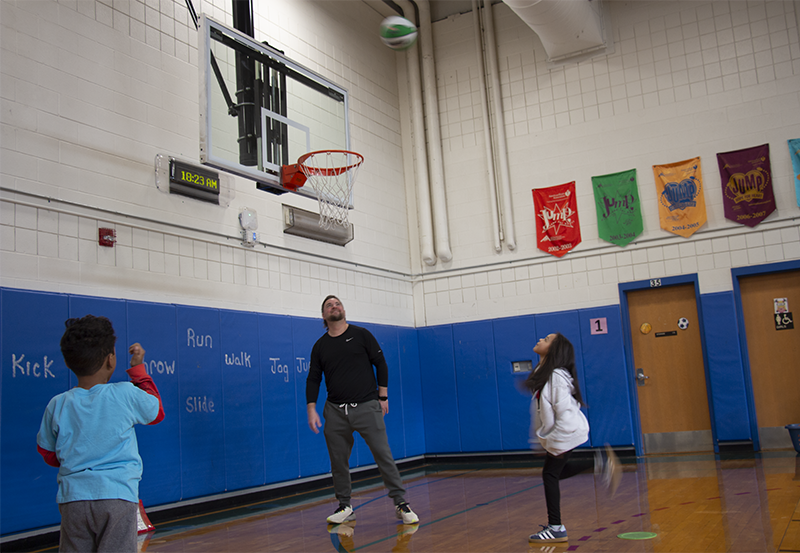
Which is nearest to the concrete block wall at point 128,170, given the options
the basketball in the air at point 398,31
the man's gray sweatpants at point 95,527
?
the basketball in the air at point 398,31

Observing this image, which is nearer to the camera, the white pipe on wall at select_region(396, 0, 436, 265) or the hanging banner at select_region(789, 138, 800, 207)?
the hanging banner at select_region(789, 138, 800, 207)

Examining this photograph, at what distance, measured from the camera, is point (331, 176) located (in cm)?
750

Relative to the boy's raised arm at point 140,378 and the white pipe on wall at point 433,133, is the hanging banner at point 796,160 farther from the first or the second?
the boy's raised arm at point 140,378

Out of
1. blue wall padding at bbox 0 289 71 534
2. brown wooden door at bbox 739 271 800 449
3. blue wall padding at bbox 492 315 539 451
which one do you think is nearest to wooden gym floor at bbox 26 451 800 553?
brown wooden door at bbox 739 271 800 449

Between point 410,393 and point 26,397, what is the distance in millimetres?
6092

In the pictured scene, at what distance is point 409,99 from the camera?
1145 centimetres

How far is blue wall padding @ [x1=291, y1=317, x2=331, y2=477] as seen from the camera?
27.3 feet

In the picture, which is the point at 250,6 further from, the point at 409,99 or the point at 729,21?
the point at 729,21

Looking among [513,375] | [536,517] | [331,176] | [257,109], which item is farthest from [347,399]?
[513,375]

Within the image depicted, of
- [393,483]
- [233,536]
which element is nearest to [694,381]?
[393,483]

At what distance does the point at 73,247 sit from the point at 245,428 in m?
2.74

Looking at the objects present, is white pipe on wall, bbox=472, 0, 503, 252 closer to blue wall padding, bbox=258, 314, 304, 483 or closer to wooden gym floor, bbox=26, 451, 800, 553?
blue wall padding, bbox=258, 314, 304, 483

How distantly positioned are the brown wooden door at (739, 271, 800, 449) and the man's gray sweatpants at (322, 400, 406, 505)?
19.7 feet

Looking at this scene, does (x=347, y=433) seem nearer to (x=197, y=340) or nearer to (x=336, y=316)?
(x=336, y=316)
